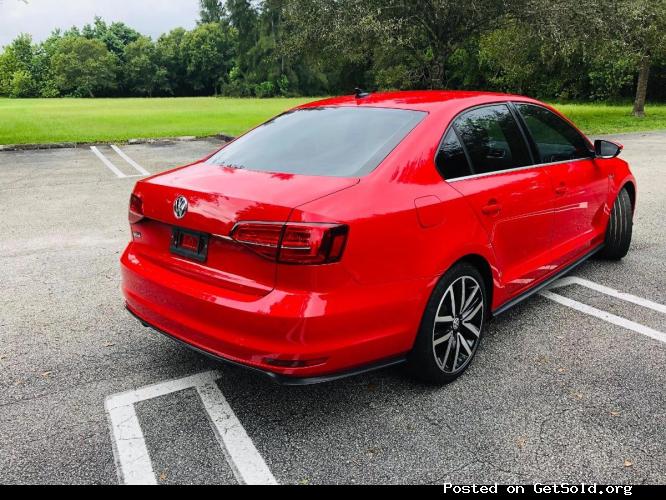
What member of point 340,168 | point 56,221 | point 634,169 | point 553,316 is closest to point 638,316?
point 553,316

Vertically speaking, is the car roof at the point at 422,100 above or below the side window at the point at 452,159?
above

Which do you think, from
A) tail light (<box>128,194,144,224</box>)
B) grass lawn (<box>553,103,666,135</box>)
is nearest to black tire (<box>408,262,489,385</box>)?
tail light (<box>128,194,144,224</box>)

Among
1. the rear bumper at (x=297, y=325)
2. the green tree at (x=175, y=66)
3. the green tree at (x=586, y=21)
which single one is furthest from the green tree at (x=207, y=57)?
the rear bumper at (x=297, y=325)

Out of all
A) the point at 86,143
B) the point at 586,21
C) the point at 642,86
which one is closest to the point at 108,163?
the point at 86,143

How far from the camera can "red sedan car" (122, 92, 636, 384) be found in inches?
101

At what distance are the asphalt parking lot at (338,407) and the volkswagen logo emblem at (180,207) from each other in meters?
1.02

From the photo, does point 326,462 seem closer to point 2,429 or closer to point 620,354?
point 2,429

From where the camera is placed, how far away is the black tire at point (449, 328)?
9.86 feet

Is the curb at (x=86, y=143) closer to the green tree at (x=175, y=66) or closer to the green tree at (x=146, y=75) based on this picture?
the green tree at (x=146, y=75)

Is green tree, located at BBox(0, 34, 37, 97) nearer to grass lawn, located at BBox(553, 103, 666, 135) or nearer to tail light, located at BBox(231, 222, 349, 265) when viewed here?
grass lawn, located at BBox(553, 103, 666, 135)

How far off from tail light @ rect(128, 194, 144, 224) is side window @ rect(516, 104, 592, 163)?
2.66 m

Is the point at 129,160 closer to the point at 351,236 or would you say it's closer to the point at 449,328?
the point at 449,328

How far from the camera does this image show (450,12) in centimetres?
1709

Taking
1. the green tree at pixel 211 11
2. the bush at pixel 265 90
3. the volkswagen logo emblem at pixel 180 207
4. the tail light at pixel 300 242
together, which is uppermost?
the green tree at pixel 211 11
